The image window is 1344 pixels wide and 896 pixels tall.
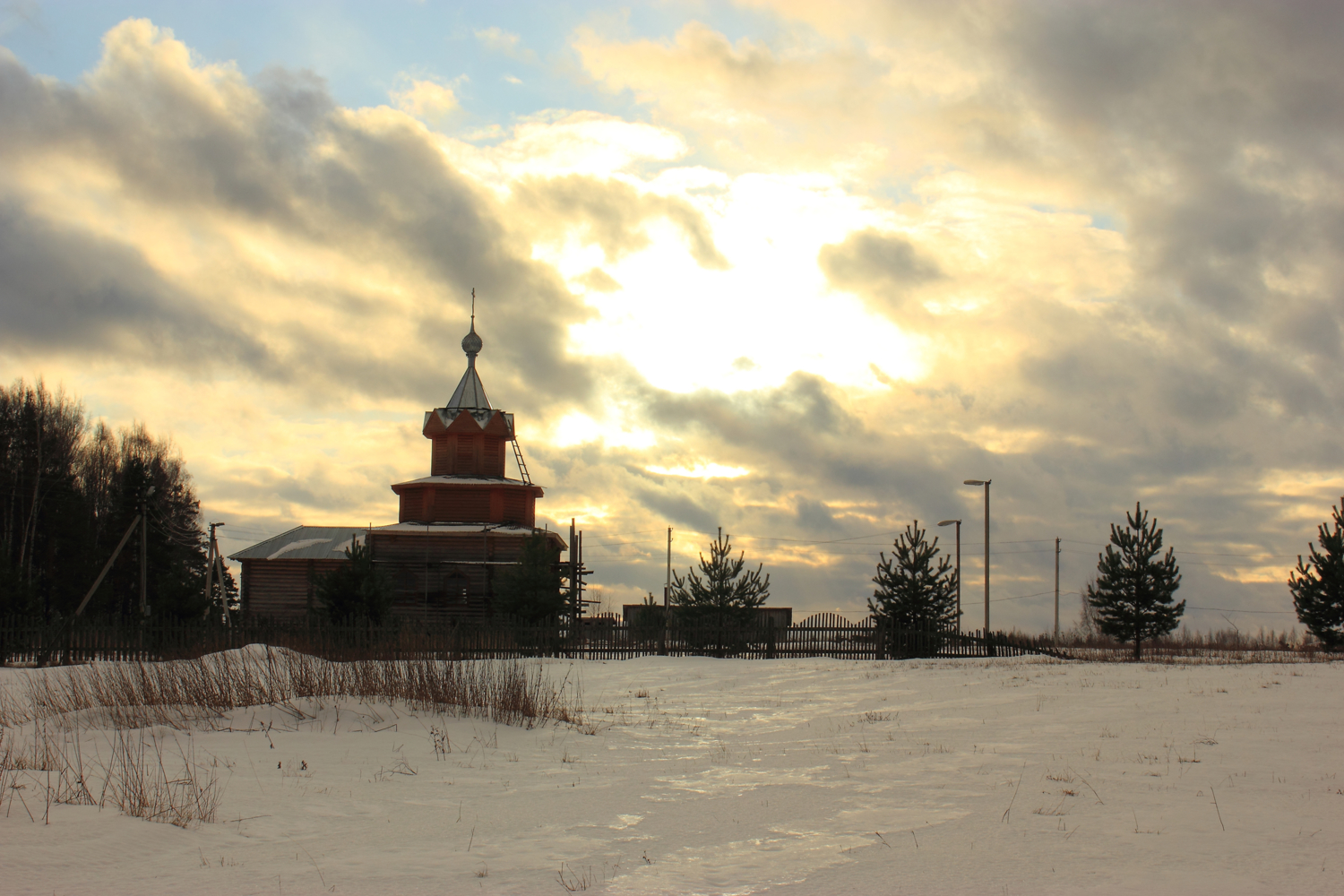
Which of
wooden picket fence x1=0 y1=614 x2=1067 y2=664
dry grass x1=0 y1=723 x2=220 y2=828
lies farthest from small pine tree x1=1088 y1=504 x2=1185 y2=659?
dry grass x1=0 y1=723 x2=220 y2=828

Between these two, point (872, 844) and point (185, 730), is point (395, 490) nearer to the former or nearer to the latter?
point (185, 730)

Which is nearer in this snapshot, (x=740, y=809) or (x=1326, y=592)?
(x=740, y=809)

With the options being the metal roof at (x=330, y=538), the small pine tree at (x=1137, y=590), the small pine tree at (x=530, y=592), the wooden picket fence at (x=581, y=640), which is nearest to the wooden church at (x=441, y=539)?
the metal roof at (x=330, y=538)

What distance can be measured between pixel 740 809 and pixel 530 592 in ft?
101

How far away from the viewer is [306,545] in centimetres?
5025

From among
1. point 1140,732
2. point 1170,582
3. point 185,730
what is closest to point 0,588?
point 185,730

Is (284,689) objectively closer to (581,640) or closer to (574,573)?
(581,640)

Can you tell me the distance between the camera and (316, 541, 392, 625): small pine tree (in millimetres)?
35094

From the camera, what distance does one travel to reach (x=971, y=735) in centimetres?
1232

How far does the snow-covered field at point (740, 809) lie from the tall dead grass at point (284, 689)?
666mm

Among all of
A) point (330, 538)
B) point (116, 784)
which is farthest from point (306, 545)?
point (116, 784)

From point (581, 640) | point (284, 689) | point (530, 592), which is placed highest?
point (530, 592)

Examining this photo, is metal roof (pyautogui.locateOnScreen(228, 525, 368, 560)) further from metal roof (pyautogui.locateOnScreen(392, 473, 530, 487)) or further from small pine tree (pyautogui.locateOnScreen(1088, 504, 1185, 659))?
small pine tree (pyautogui.locateOnScreen(1088, 504, 1185, 659))

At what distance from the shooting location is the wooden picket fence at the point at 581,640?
28453 millimetres
